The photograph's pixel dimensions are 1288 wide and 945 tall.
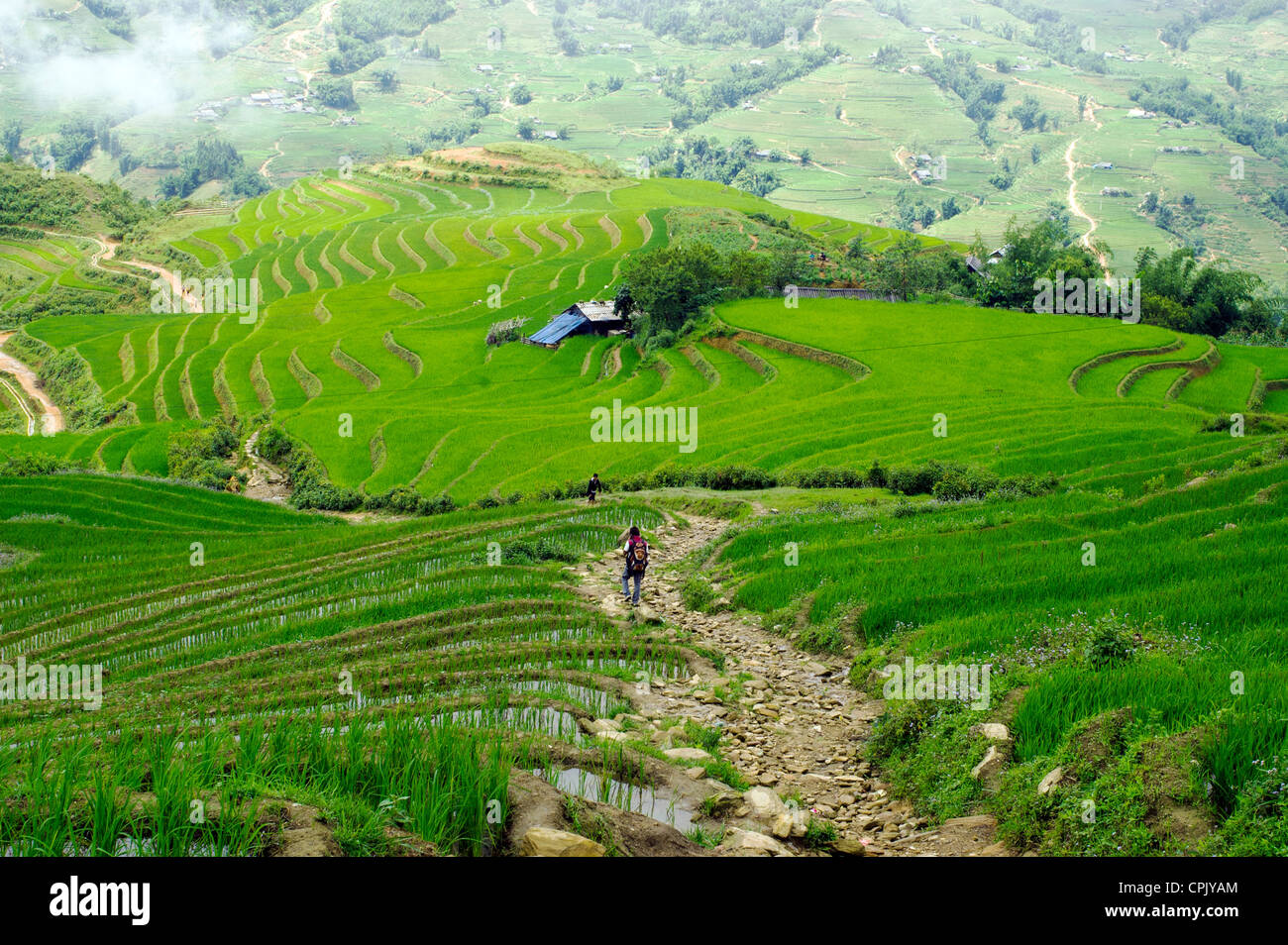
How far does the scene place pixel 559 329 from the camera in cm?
7306

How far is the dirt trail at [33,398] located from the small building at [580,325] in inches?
1397

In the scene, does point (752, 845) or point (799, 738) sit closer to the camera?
point (752, 845)

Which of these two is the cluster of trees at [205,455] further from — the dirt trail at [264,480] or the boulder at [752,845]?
the boulder at [752,845]

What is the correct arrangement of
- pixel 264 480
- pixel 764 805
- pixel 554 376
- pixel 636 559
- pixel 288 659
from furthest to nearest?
pixel 554 376 → pixel 264 480 → pixel 636 559 → pixel 288 659 → pixel 764 805

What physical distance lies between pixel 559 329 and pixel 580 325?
1.69m

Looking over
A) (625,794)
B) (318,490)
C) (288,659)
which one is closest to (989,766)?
(625,794)

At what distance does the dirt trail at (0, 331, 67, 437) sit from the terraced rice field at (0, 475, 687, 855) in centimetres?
4138

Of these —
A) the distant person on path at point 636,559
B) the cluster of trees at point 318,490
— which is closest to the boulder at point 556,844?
the distant person on path at point 636,559

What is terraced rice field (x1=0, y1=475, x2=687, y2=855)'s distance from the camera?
7.27 meters

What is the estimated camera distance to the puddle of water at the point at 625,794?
845 centimetres

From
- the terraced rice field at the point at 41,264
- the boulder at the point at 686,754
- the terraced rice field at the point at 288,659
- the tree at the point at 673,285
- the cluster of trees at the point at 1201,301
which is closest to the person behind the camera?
the terraced rice field at the point at 288,659

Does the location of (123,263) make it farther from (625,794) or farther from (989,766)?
(989,766)

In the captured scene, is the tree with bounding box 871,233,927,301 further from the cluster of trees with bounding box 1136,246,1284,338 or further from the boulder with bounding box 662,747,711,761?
the boulder with bounding box 662,747,711,761

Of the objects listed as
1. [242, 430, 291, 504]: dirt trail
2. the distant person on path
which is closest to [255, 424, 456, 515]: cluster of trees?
[242, 430, 291, 504]: dirt trail
